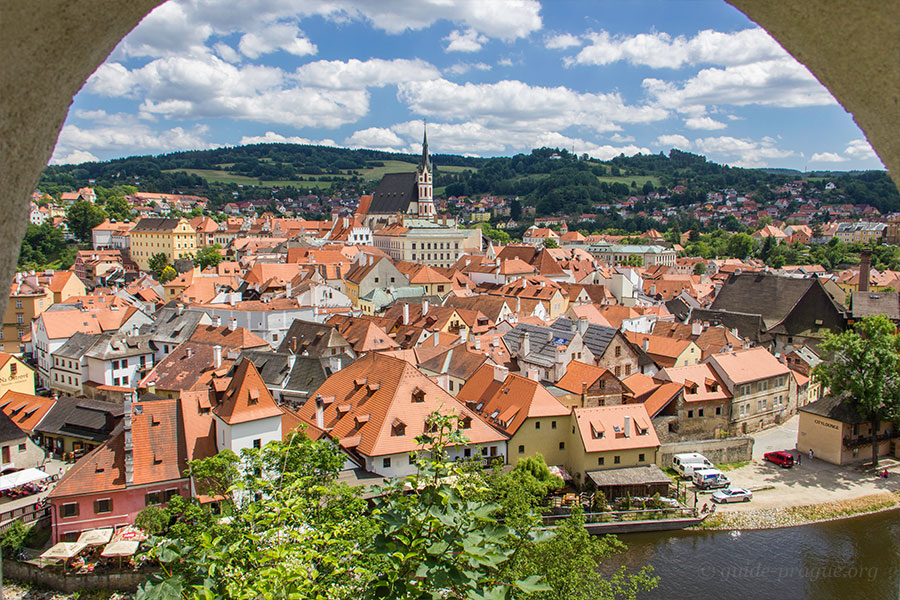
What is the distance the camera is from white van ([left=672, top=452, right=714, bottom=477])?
85.8 ft

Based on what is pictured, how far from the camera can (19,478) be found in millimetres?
24094

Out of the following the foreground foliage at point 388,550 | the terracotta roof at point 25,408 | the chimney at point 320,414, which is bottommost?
the terracotta roof at point 25,408

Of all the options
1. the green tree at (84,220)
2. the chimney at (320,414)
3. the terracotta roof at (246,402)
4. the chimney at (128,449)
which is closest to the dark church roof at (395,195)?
the green tree at (84,220)

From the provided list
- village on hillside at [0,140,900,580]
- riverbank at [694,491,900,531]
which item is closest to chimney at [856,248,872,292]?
village on hillside at [0,140,900,580]

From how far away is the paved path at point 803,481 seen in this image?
24.6m

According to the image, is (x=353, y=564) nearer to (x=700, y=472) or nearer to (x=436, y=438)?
(x=436, y=438)

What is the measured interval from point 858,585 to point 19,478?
28680 mm

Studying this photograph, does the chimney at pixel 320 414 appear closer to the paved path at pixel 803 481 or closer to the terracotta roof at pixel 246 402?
the terracotta roof at pixel 246 402

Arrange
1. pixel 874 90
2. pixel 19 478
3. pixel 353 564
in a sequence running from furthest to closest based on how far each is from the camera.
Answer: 1. pixel 19 478
2. pixel 353 564
3. pixel 874 90

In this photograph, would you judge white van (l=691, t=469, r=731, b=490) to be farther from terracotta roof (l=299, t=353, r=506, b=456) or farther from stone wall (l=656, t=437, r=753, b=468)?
terracotta roof (l=299, t=353, r=506, b=456)

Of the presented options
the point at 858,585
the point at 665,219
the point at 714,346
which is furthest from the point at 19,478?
the point at 665,219

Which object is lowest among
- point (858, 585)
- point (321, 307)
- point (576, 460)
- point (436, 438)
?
point (858, 585)

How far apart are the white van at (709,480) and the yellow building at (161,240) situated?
74229mm

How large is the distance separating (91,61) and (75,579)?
22.2 metres
